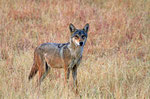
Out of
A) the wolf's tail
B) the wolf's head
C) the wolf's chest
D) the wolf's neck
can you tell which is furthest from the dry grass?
the wolf's head

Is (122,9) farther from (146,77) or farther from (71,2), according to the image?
(146,77)

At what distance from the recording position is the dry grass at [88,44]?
578cm

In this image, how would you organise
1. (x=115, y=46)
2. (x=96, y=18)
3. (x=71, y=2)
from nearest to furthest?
(x=115, y=46), (x=96, y=18), (x=71, y=2)

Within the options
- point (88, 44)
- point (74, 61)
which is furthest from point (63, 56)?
point (88, 44)

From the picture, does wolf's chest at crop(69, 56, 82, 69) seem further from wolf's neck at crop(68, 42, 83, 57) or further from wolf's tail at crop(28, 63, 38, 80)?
wolf's tail at crop(28, 63, 38, 80)

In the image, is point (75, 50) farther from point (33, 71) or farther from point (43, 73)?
point (33, 71)

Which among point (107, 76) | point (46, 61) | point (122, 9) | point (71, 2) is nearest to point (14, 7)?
point (71, 2)

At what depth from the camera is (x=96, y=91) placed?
19.0ft

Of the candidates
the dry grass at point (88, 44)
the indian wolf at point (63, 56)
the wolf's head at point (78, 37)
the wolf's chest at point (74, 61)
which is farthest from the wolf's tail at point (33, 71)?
the wolf's head at point (78, 37)

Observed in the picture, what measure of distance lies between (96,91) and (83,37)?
110cm

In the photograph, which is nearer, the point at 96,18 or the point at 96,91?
the point at 96,91

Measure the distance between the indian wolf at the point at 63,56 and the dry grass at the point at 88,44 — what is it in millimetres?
186

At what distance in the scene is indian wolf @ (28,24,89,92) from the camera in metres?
6.30

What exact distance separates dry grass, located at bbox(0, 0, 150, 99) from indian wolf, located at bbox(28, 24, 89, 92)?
19 centimetres
